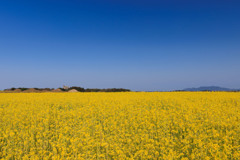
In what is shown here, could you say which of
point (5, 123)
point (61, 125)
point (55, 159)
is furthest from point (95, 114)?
point (55, 159)

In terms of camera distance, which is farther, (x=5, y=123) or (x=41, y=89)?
(x=41, y=89)

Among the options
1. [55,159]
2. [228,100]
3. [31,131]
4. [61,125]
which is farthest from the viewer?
[228,100]

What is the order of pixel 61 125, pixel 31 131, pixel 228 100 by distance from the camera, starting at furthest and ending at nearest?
pixel 228 100 → pixel 61 125 → pixel 31 131

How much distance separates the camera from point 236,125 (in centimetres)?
781

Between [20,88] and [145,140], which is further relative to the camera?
[20,88]

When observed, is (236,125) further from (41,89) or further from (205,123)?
(41,89)

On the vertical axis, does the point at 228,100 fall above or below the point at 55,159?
above

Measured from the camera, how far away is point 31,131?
8.29 meters

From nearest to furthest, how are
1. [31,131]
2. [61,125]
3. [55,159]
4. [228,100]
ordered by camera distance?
[55,159], [31,131], [61,125], [228,100]

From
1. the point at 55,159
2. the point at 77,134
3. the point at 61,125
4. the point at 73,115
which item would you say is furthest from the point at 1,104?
the point at 55,159

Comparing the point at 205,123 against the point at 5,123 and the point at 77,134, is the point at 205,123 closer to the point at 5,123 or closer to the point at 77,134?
the point at 77,134

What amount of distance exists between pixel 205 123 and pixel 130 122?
3676mm

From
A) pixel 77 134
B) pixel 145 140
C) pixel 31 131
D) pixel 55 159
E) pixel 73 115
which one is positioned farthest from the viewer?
pixel 73 115

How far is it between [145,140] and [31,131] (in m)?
5.34
